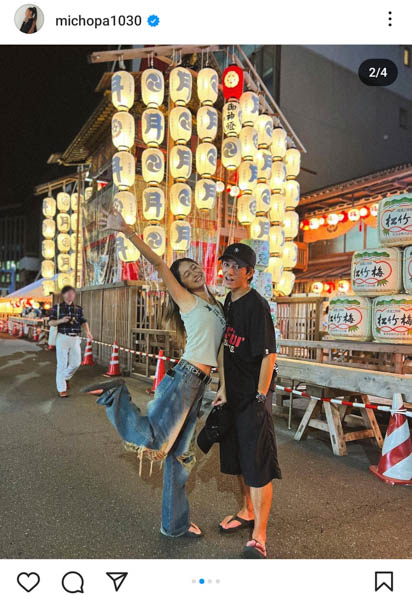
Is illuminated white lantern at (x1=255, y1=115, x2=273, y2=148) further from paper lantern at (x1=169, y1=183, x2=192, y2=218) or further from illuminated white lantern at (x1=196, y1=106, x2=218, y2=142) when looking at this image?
paper lantern at (x1=169, y1=183, x2=192, y2=218)

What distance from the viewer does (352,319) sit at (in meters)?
5.04

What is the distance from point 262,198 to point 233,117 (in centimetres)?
273

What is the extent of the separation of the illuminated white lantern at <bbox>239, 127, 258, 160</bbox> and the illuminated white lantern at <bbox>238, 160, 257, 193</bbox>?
266mm

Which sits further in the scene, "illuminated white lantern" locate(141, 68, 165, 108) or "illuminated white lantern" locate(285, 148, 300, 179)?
"illuminated white lantern" locate(285, 148, 300, 179)

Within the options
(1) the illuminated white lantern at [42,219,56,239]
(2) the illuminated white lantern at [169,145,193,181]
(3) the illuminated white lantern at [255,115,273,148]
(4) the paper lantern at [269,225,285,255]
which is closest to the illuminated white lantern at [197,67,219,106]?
(2) the illuminated white lantern at [169,145,193,181]

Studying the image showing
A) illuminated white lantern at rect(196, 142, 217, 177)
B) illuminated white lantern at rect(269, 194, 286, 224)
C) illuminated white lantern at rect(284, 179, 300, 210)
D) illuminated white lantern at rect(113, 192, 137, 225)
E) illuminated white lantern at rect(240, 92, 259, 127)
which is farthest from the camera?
illuminated white lantern at rect(284, 179, 300, 210)

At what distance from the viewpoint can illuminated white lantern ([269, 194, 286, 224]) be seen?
13992mm

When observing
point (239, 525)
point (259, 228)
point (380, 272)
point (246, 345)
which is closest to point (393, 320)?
point (380, 272)

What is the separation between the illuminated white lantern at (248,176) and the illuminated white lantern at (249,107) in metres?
→ 1.40

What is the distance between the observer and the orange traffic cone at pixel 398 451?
400cm

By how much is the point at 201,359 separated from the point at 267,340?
0.49 metres

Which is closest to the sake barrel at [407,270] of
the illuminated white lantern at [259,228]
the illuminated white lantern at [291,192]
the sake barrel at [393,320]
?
the sake barrel at [393,320]

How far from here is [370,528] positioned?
3.08 meters
